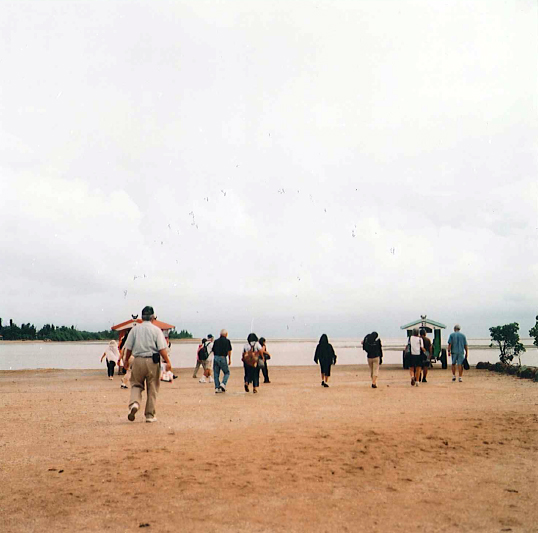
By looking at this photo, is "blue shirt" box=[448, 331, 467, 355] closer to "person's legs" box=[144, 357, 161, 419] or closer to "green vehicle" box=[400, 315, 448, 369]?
"green vehicle" box=[400, 315, 448, 369]

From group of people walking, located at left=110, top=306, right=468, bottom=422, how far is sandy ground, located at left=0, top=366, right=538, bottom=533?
0.78 m

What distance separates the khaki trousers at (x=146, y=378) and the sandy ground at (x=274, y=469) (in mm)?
402

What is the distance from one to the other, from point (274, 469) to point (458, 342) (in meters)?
15.1

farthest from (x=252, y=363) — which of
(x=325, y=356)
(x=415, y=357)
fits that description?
(x=415, y=357)

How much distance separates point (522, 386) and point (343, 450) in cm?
1337

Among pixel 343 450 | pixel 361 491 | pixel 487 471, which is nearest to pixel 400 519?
pixel 361 491

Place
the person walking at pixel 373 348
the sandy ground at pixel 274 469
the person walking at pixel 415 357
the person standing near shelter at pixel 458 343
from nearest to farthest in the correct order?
the sandy ground at pixel 274 469
the person walking at pixel 373 348
the person walking at pixel 415 357
the person standing near shelter at pixel 458 343

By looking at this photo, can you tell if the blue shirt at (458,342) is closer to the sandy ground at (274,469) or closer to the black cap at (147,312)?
the sandy ground at (274,469)

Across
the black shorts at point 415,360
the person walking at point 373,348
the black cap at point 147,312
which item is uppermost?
the black cap at point 147,312

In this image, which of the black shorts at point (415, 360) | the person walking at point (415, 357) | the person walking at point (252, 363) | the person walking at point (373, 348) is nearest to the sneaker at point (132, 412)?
the person walking at point (252, 363)

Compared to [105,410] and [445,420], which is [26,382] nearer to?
[105,410]

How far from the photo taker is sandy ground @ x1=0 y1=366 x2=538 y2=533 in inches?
218

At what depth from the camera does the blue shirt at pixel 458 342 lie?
2092 centimetres

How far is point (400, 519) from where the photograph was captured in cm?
549
